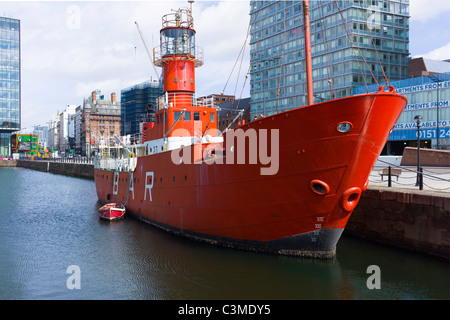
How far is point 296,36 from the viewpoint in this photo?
6506 centimetres

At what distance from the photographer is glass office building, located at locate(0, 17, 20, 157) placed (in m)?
99.8

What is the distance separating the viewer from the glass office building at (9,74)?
9975 centimetres

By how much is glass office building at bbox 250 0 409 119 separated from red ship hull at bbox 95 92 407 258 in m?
44.1

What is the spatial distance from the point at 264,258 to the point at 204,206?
3152mm

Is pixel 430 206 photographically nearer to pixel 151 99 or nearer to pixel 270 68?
pixel 270 68

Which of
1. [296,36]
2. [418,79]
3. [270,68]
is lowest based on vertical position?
[418,79]

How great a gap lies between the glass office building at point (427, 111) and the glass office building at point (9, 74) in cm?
9121

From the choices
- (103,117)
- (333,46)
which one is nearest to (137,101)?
(103,117)

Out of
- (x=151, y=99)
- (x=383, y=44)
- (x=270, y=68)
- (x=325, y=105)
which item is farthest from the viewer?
(x=151, y=99)

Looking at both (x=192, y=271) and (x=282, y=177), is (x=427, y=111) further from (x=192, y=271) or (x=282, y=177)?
(x=192, y=271)

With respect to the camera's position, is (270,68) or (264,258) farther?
(270,68)

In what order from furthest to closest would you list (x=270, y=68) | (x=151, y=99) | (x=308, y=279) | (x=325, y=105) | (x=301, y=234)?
(x=151, y=99), (x=270, y=68), (x=301, y=234), (x=308, y=279), (x=325, y=105)
